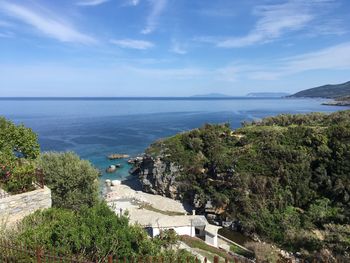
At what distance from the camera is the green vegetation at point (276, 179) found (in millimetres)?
25453

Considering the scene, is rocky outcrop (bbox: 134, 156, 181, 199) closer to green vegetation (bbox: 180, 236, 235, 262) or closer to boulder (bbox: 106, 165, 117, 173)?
boulder (bbox: 106, 165, 117, 173)

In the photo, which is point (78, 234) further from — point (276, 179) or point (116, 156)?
point (116, 156)

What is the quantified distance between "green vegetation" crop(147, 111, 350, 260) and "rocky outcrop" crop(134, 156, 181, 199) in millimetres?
879

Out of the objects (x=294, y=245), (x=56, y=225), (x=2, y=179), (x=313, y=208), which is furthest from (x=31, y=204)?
(x=313, y=208)

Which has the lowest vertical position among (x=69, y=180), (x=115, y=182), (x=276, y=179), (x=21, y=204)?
(x=115, y=182)

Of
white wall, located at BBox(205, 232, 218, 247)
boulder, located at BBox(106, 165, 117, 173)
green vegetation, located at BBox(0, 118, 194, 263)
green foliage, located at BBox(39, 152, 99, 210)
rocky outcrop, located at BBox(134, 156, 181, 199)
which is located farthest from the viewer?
boulder, located at BBox(106, 165, 117, 173)

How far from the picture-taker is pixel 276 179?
103 ft

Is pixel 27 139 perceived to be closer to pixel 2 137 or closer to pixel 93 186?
pixel 2 137

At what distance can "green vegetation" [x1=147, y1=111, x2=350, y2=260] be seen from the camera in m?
25.5

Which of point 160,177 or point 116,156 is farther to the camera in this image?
point 116,156

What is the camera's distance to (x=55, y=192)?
62.7 ft

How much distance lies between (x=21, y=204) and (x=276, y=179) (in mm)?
26700

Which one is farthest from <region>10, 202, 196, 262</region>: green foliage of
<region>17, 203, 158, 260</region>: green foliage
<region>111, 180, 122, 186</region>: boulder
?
<region>111, 180, 122, 186</region>: boulder

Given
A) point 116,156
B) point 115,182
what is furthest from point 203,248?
point 116,156
